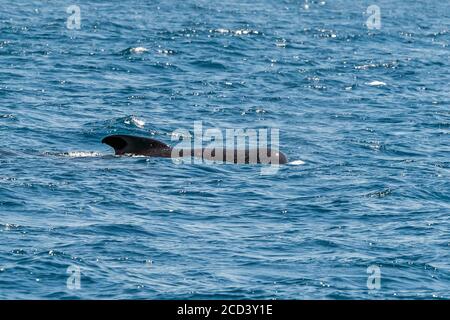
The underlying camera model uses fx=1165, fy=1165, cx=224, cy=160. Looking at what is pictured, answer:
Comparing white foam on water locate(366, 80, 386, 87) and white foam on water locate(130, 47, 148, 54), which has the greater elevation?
white foam on water locate(130, 47, 148, 54)

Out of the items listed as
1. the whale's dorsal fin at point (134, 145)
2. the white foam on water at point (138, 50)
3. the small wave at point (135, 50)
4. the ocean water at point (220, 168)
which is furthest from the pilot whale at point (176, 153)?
the white foam on water at point (138, 50)

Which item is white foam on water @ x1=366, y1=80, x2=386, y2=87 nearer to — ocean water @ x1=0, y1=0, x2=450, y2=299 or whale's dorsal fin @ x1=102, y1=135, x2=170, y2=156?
ocean water @ x1=0, y1=0, x2=450, y2=299

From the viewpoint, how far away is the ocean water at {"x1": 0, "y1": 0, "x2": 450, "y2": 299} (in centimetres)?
2056

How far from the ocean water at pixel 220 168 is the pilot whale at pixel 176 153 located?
1.33 ft

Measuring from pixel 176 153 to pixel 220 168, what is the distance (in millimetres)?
1548

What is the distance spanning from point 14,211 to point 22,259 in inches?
143

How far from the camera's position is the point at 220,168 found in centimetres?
2923

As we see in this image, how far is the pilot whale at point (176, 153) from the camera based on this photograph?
29.8m

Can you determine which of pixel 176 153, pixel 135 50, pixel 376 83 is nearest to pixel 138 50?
pixel 135 50

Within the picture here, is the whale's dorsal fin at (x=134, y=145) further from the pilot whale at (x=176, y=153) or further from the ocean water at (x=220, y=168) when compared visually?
the ocean water at (x=220, y=168)

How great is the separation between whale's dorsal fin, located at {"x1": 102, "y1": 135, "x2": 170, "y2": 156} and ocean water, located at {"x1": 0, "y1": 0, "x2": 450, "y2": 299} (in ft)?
1.27

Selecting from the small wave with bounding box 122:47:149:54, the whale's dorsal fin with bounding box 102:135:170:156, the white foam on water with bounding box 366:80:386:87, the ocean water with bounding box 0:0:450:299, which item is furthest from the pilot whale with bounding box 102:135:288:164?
the small wave with bounding box 122:47:149:54

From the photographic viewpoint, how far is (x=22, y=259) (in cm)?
2075

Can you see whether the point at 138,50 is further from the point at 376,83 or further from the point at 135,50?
the point at 376,83
